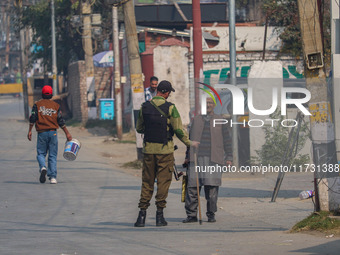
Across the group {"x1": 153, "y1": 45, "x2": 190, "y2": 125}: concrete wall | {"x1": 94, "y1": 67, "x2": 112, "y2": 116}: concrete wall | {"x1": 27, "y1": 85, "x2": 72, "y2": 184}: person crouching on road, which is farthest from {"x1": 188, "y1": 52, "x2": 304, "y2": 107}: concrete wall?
{"x1": 27, "y1": 85, "x2": 72, "y2": 184}: person crouching on road

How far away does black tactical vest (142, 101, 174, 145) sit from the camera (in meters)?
9.22

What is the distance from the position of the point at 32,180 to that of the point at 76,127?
60.8ft

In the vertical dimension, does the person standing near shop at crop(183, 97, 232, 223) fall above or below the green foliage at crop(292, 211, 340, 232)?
above

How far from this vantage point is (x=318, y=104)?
8.58 meters

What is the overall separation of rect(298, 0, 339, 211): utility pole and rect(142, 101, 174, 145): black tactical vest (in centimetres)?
182

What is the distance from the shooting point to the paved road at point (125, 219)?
753 centimetres

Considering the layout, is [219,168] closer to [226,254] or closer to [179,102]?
[226,254]

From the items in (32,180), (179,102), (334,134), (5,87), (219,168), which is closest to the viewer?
(334,134)

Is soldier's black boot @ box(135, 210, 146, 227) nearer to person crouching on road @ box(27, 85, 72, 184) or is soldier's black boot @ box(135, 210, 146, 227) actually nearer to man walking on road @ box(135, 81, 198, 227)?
man walking on road @ box(135, 81, 198, 227)

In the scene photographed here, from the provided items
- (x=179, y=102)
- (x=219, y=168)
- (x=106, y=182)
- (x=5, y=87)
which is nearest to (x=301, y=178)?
(x=106, y=182)

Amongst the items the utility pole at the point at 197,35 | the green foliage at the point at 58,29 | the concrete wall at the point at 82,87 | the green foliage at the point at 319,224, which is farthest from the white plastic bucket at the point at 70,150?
the green foliage at the point at 58,29

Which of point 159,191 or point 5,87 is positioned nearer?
point 159,191

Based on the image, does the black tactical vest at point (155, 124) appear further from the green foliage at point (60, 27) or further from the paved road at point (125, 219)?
the green foliage at point (60, 27)

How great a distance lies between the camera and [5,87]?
2584 inches
